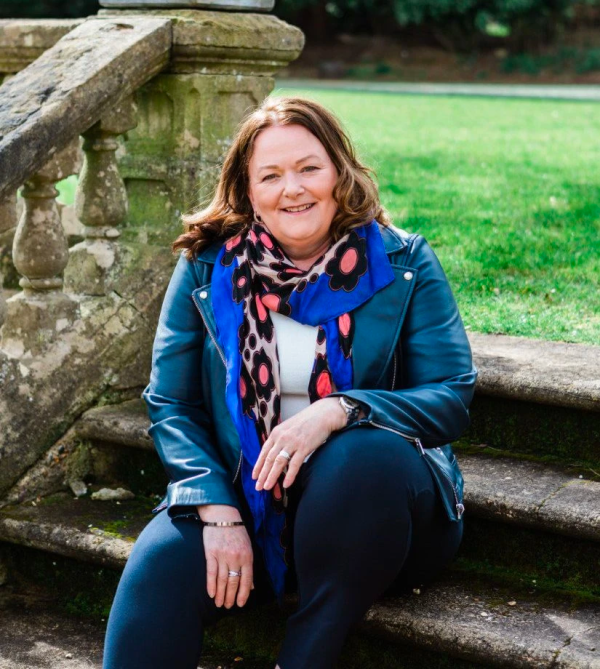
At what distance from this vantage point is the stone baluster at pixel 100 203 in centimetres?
348

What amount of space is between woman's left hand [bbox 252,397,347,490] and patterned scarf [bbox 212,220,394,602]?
0.34ft

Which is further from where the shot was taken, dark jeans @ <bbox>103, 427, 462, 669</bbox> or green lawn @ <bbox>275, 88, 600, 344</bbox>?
green lawn @ <bbox>275, 88, 600, 344</bbox>

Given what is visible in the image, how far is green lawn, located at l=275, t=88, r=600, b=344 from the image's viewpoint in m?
4.12

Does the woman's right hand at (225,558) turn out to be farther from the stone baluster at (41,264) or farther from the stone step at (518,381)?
the stone baluster at (41,264)

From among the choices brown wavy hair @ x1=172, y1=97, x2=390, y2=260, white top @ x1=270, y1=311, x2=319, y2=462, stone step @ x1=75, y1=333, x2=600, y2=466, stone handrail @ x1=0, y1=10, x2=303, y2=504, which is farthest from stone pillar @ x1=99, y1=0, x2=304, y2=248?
white top @ x1=270, y1=311, x2=319, y2=462

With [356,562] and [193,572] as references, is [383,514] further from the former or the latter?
[193,572]

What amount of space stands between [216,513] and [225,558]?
11cm

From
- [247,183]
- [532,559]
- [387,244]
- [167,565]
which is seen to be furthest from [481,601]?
[247,183]

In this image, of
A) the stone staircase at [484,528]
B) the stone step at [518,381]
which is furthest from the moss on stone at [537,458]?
the stone step at [518,381]

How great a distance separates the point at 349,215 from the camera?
2756 millimetres

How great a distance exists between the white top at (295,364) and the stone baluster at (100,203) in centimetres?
107

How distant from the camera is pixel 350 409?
250cm

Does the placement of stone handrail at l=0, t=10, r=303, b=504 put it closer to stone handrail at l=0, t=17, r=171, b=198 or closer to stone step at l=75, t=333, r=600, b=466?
stone handrail at l=0, t=17, r=171, b=198

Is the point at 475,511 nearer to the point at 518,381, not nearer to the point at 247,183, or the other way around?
the point at 518,381
